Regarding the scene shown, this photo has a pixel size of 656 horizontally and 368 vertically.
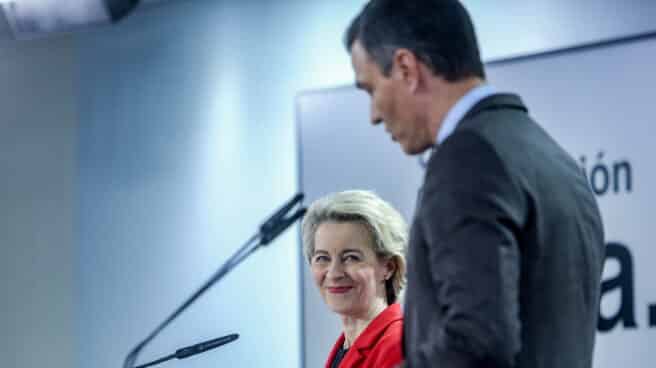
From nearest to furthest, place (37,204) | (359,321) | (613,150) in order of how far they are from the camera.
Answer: (359,321) < (613,150) < (37,204)

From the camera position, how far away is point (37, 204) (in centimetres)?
405

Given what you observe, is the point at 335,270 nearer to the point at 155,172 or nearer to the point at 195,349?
the point at 195,349

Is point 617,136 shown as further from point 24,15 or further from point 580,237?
point 24,15

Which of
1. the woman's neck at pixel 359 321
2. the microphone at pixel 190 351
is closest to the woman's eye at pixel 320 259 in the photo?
the woman's neck at pixel 359 321

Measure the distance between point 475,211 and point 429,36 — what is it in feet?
0.97

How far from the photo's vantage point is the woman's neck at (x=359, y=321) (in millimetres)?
2416

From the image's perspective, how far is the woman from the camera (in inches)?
95.6

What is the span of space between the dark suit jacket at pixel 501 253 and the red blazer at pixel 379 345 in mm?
715

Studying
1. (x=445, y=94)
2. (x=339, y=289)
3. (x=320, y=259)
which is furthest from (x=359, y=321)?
(x=445, y=94)

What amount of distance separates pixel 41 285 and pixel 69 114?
668mm

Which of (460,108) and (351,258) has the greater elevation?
(460,108)

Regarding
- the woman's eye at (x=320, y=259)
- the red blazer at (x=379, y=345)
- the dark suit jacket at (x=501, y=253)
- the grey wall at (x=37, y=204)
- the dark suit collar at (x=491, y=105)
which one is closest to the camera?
the dark suit jacket at (x=501, y=253)

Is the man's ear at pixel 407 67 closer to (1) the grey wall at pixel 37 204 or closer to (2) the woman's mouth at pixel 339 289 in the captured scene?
(2) the woman's mouth at pixel 339 289

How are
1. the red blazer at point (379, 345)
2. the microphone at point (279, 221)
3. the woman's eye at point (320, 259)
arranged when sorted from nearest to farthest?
the red blazer at point (379, 345), the woman's eye at point (320, 259), the microphone at point (279, 221)
